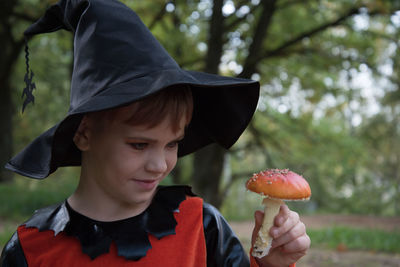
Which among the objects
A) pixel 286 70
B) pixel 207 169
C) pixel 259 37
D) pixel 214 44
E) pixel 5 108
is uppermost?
pixel 259 37

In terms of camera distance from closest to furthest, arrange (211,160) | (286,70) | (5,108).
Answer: (211,160) < (286,70) < (5,108)

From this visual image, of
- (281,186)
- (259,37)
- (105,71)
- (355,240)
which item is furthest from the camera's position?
(259,37)

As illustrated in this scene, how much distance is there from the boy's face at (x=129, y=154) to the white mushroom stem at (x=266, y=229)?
41cm

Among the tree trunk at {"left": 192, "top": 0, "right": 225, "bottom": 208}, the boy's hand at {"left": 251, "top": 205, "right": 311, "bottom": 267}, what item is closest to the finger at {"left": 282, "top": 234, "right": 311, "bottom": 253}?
the boy's hand at {"left": 251, "top": 205, "right": 311, "bottom": 267}

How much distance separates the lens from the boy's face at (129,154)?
127 cm

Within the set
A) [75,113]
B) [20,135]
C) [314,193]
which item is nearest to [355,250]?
[75,113]

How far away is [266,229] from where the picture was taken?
1372 millimetres

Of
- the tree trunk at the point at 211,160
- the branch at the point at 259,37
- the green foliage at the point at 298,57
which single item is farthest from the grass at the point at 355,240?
the branch at the point at 259,37

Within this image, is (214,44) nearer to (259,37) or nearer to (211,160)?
(259,37)

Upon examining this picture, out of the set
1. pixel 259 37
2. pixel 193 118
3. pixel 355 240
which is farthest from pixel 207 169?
pixel 193 118

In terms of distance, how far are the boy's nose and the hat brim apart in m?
0.25

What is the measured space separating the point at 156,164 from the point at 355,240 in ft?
17.8

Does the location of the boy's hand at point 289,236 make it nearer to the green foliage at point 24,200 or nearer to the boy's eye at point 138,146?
the boy's eye at point 138,146

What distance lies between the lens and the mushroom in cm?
133
